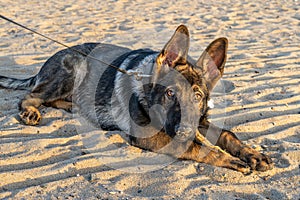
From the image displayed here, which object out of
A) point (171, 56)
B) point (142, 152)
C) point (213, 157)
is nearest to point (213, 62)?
point (171, 56)

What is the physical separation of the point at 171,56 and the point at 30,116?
1771mm

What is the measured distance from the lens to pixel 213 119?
4777 mm

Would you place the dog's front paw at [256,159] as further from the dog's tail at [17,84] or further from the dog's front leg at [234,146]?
the dog's tail at [17,84]

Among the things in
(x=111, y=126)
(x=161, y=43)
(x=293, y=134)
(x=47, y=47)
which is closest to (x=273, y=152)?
(x=293, y=134)

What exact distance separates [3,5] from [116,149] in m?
10.0

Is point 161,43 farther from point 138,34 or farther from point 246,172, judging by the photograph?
point 246,172

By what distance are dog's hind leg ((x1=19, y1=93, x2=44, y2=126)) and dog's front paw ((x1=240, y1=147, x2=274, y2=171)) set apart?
2.32 meters

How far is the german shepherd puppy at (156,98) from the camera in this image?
385cm

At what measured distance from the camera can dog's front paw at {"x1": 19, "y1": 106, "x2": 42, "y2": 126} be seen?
181 inches

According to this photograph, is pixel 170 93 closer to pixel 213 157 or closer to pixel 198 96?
pixel 198 96

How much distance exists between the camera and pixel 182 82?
3945 mm

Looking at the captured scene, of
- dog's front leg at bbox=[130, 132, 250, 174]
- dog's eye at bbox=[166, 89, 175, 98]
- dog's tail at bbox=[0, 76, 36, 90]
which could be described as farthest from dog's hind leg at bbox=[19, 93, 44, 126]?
dog's eye at bbox=[166, 89, 175, 98]

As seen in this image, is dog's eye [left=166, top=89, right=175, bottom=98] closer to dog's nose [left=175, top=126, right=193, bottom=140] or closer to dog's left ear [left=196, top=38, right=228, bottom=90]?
dog's nose [left=175, top=126, right=193, bottom=140]

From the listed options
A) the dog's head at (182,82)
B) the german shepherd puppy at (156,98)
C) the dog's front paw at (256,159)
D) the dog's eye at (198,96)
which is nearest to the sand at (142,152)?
the dog's front paw at (256,159)
